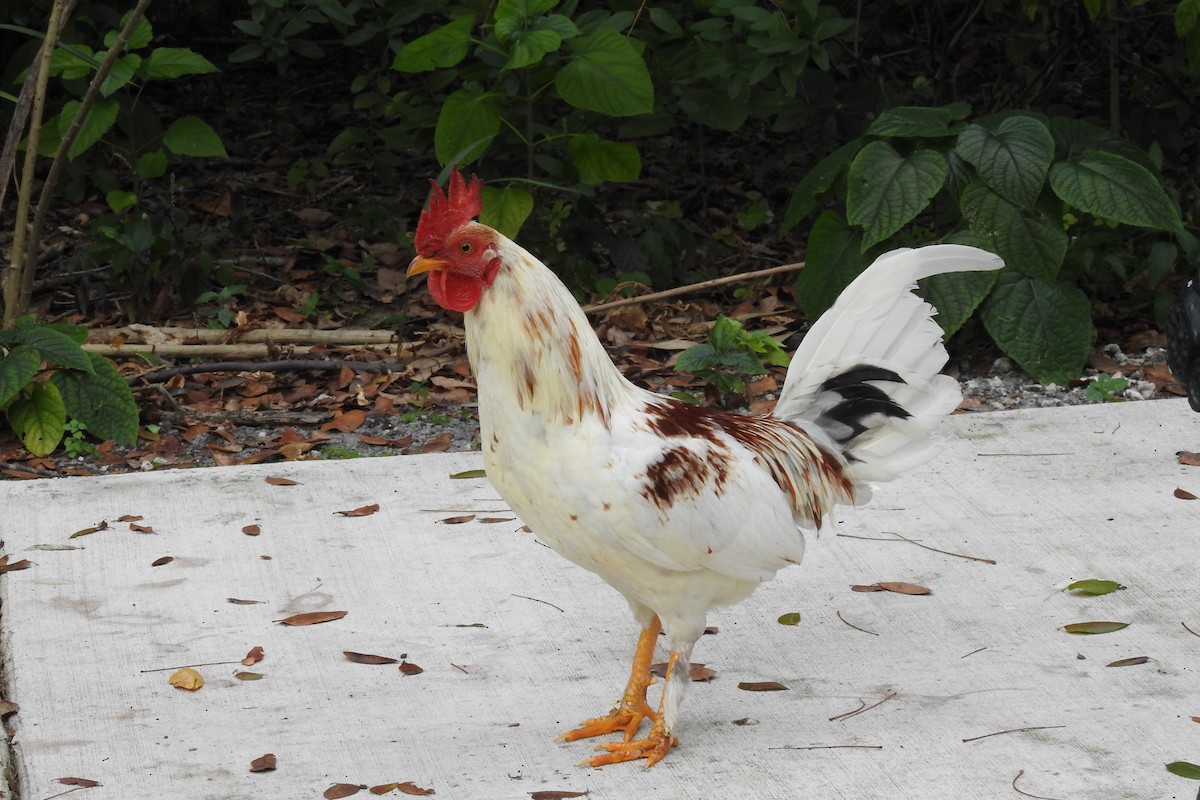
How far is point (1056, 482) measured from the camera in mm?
5434

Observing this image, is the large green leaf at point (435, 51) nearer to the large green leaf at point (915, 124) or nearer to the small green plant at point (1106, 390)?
the large green leaf at point (915, 124)

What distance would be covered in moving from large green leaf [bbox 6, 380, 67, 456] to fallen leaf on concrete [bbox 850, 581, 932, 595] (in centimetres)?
323

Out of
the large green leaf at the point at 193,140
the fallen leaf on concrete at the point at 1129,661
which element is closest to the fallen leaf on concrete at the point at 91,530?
the large green leaf at the point at 193,140

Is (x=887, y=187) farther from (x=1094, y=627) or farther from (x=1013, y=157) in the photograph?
(x=1094, y=627)

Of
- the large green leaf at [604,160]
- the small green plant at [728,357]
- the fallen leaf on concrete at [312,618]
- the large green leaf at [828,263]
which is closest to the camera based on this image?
the fallen leaf on concrete at [312,618]

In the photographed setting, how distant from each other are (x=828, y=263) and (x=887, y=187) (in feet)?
1.52

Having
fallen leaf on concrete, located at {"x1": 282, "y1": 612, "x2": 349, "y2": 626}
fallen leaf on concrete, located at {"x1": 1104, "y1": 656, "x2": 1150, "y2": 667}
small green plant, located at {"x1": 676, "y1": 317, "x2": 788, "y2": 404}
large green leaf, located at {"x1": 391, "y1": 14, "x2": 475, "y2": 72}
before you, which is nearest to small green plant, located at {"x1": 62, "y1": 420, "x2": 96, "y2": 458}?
fallen leaf on concrete, located at {"x1": 282, "y1": 612, "x2": 349, "y2": 626}

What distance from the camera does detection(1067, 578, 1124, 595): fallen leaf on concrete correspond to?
4598 millimetres

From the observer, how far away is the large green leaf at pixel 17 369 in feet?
18.6

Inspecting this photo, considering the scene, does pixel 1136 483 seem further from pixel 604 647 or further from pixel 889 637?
pixel 604 647

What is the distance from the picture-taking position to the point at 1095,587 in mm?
4609

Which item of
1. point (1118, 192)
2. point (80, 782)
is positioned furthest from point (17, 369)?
point (1118, 192)

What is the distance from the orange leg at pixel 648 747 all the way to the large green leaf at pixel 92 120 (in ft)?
15.0

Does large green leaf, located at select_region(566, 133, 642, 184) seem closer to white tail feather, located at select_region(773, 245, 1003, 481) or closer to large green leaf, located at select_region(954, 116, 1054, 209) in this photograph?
large green leaf, located at select_region(954, 116, 1054, 209)
